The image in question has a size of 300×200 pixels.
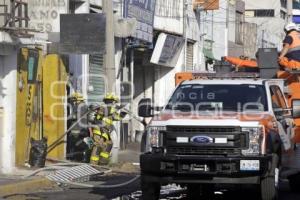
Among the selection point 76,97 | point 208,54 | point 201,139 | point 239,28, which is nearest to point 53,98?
point 76,97

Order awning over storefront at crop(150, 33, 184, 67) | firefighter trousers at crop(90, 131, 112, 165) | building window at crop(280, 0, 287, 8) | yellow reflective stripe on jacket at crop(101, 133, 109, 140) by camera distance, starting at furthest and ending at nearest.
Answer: building window at crop(280, 0, 287, 8)
awning over storefront at crop(150, 33, 184, 67)
yellow reflective stripe on jacket at crop(101, 133, 109, 140)
firefighter trousers at crop(90, 131, 112, 165)

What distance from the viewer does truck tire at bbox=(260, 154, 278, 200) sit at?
1094 cm

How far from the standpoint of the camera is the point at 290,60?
1467 cm

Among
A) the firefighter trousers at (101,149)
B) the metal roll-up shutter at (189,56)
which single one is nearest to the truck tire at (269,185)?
the firefighter trousers at (101,149)

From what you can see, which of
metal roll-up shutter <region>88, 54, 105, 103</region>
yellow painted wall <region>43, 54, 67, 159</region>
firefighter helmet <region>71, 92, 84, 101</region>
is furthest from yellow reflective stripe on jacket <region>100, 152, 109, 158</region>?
metal roll-up shutter <region>88, 54, 105, 103</region>

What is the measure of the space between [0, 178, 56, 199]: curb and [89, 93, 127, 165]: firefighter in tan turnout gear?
10.5 feet

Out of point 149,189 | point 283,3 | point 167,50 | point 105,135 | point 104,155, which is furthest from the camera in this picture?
point 283,3

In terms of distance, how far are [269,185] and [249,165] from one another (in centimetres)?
55

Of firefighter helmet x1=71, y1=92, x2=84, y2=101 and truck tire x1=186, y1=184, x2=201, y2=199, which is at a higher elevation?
firefighter helmet x1=71, y1=92, x2=84, y2=101

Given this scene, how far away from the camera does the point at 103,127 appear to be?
18781 mm

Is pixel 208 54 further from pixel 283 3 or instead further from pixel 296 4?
pixel 296 4

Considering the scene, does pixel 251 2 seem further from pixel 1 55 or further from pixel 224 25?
pixel 1 55

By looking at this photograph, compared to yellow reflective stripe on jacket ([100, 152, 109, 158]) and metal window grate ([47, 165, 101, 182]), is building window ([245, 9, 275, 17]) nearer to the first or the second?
yellow reflective stripe on jacket ([100, 152, 109, 158])

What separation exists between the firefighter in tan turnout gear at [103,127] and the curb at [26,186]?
3190mm
